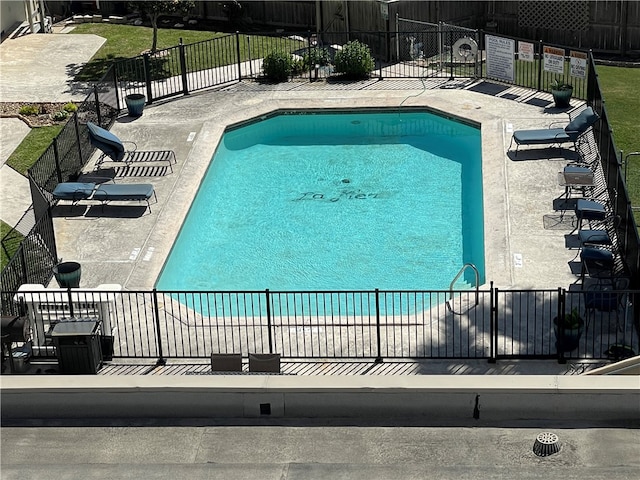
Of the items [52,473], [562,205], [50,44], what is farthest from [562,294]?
[50,44]

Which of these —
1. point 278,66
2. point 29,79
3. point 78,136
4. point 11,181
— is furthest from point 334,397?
point 29,79

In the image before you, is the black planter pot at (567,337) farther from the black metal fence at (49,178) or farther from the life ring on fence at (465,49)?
the life ring on fence at (465,49)

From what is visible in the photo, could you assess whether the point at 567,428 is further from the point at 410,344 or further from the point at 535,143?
the point at 535,143

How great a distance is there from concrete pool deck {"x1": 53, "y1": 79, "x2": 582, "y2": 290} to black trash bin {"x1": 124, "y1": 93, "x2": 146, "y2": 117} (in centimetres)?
26

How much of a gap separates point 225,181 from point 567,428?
56.1ft

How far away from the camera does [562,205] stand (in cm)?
2459

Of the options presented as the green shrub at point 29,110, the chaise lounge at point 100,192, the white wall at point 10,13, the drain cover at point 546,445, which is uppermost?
the white wall at point 10,13

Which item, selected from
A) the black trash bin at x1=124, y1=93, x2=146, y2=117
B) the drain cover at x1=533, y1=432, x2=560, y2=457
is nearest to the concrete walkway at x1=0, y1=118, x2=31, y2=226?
the black trash bin at x1=124, y1=93, x2=146, y2=117

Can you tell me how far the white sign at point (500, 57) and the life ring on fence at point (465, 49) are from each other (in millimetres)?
426

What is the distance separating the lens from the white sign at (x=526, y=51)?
31.4 meters

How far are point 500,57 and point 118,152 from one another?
11.7 m

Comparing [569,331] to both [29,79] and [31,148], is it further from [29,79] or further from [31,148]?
[29,79]

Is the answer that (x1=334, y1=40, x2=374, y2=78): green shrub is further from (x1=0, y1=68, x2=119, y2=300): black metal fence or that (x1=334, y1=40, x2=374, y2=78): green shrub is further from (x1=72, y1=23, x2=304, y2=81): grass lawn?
(x1=0, y1=68, x2=119, y2=300): black metal fence

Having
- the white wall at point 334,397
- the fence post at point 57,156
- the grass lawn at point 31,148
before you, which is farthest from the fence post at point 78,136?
the white wall at point 334,397
